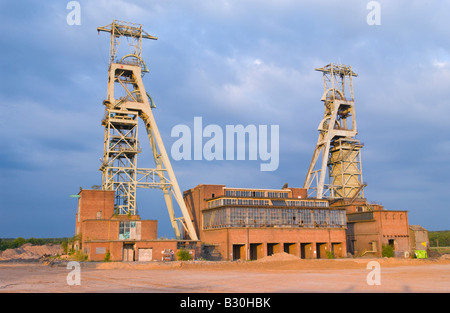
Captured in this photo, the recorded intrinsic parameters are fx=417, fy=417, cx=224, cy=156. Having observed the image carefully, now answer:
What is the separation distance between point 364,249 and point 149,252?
3002cm

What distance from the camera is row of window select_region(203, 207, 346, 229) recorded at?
48844 millimetres

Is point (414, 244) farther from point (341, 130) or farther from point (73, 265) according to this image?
point (73, 265)

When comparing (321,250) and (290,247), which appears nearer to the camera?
(290,247)

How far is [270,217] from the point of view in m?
50.5

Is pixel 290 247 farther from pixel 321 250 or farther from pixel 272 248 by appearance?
pixel 321 250

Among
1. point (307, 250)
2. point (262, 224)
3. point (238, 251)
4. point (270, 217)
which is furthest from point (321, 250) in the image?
point (238, 251)

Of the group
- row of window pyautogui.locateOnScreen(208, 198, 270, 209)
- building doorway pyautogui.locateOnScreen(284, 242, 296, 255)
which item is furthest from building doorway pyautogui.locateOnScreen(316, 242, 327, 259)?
row of window pyautogui.locateOnScreen(208, 198, 270, 209)

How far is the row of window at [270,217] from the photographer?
4884 cm

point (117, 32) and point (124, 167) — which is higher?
Answer: point (117, 32)

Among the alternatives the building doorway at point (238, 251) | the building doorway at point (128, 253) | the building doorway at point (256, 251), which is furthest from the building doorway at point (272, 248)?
the building doorway at point (128, 253)

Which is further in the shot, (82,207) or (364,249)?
(364,249)

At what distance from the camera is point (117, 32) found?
57344 mm
